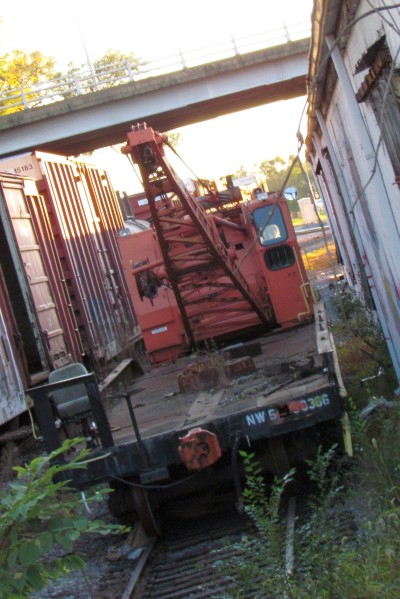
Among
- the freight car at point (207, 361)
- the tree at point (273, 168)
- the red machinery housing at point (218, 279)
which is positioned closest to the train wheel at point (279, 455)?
the freight car at point (207, 361)

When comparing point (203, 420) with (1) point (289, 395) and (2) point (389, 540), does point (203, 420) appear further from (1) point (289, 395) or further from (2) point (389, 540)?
(2) point (389, 540)

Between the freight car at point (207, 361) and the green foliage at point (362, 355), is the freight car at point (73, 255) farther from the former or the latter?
the green foliage at point (362, 355)

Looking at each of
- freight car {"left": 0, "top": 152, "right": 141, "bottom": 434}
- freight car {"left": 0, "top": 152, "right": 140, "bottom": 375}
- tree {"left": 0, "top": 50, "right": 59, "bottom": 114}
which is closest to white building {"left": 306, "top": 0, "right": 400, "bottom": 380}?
freight car {"left": 0, "top": 152, "right": 141, "bottom": 434}

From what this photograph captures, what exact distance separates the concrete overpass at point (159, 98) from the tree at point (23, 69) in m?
12.2

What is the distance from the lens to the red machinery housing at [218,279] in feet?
40.1

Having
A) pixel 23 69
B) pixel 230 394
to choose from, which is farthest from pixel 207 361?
pixel 23 69

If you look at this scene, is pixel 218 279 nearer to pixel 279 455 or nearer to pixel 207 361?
pixel 207 361

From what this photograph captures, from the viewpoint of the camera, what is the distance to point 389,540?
18.0 ft

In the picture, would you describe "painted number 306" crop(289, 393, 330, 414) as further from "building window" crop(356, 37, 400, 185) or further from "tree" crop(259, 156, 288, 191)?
"tree" crop(259, 156, 288, 191)

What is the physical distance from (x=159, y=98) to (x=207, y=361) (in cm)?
2568

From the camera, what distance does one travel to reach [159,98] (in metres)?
34.4

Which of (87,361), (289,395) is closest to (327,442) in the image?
(289,395)

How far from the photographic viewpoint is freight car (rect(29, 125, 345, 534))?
25.5 feet

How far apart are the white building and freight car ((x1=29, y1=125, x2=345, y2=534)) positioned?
0.91m
